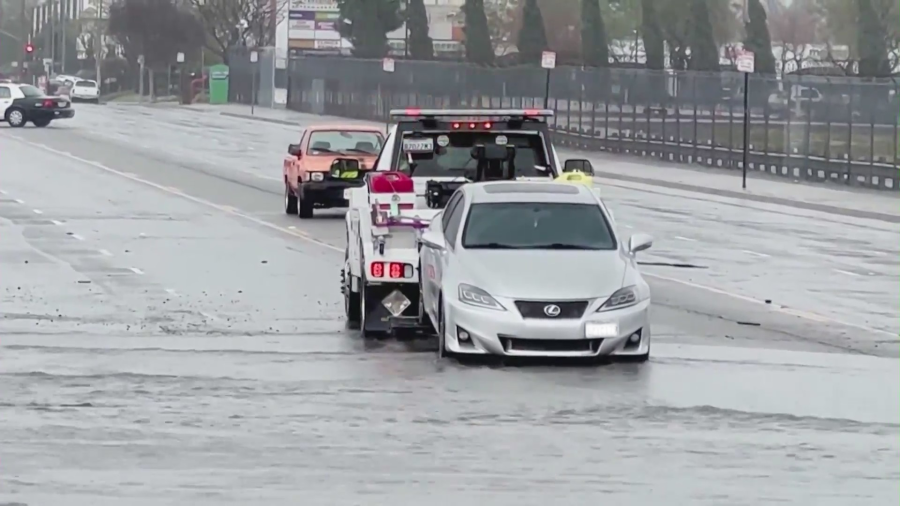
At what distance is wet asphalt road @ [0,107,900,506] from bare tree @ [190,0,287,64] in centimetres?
8850

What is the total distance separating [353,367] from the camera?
14.2 m

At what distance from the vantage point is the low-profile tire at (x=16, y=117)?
62375 millimetres

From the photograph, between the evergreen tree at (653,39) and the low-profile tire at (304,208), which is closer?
the low-profile tire at (304,208)

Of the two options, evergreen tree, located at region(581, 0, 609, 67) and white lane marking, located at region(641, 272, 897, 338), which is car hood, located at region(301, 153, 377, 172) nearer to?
white lane marking, located at region(641, 272, 897, 338)

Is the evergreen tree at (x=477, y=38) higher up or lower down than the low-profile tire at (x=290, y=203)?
higher up

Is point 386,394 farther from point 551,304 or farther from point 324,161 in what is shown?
point 324,161

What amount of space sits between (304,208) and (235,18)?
284ft

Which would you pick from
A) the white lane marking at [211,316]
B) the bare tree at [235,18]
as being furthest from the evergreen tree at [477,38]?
the white lane marking at [211,316]

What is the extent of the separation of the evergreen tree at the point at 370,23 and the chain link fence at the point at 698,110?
13.3 metres

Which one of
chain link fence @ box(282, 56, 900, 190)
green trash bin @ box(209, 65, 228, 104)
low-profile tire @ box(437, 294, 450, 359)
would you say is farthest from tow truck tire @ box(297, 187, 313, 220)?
green trash bin @ box(209, 65, 228, 104)

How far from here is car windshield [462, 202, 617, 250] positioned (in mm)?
14820

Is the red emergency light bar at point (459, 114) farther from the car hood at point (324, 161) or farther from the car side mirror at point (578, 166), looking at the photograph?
the car hood at point (324, 161)

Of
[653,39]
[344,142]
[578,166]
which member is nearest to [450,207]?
[578,166]

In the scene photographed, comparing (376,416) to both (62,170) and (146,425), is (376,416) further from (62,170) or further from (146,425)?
(62,170)
